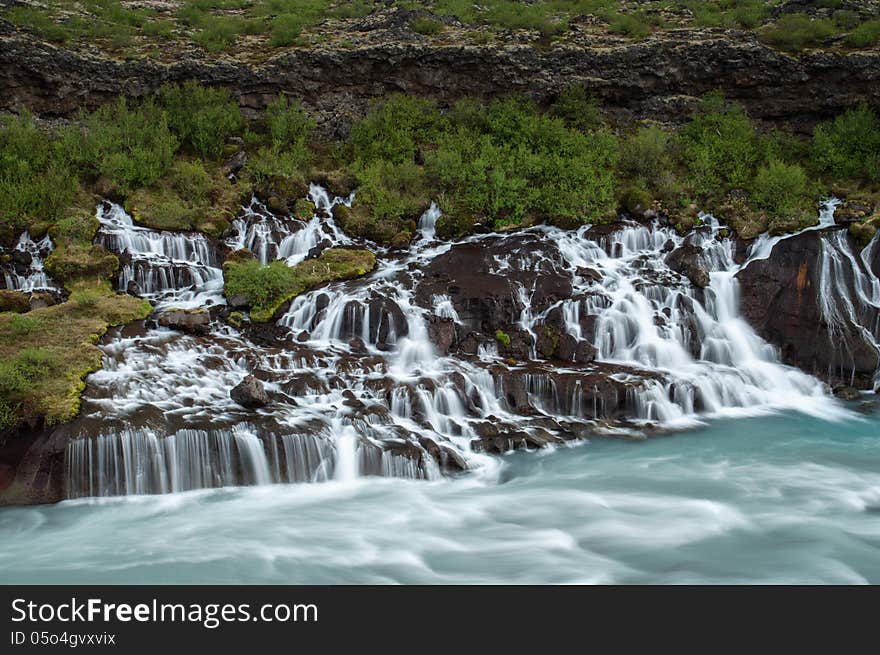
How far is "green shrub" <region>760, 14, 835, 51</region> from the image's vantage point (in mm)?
21638

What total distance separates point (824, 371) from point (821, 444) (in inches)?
140

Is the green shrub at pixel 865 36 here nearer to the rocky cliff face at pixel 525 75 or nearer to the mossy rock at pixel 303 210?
the rocky cliff face at pixel 525 75

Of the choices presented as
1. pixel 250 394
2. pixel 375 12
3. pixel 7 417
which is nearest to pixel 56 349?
pixel 7 417

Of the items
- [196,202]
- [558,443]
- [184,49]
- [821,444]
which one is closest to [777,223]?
[821,444]

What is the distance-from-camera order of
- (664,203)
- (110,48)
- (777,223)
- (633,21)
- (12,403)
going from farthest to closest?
(633,21), (110,48), (664,203), (777,223), (12,403)

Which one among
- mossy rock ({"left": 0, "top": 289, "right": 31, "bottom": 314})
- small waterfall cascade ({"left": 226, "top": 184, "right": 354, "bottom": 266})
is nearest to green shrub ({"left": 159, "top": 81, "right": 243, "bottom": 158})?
small waterfall cascade ({"left": 226, "top": 184, "right": 354, "bottom": 266})

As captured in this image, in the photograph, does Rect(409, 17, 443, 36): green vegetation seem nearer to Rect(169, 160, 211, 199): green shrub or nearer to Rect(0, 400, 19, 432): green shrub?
Rect(169, 160, 211, 199): green shrub

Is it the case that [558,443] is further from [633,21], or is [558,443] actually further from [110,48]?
[110,48]

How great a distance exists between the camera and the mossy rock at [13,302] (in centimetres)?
1312

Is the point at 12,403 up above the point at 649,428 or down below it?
above

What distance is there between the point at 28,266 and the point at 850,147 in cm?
2267

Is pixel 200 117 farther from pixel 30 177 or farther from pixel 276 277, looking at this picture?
pixel 276 277
